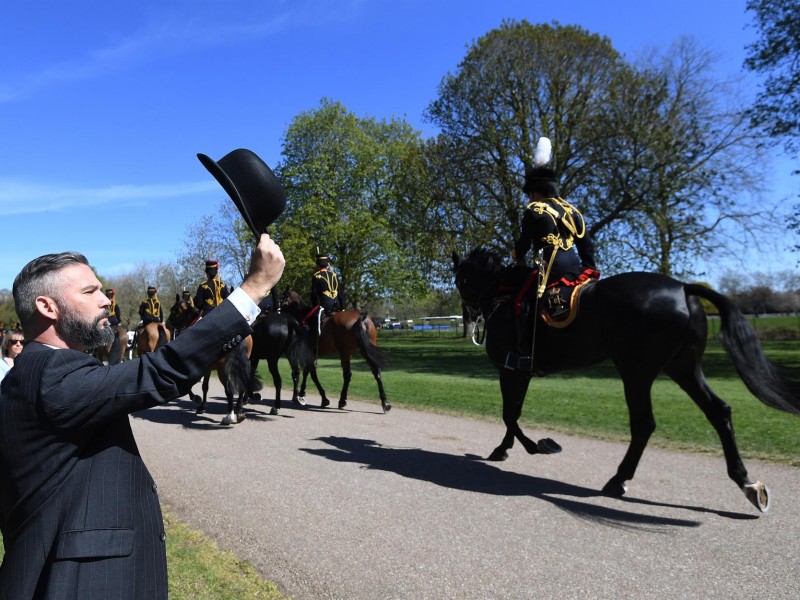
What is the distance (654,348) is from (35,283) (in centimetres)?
507

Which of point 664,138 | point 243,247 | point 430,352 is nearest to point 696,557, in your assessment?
point 664,138

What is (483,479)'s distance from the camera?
655cm

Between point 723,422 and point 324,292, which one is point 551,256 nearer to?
point 723,422

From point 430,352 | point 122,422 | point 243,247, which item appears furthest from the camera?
point 243,247

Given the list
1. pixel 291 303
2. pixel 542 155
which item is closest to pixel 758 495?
pixel 542 155

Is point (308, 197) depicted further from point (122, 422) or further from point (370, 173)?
point (122, 422)

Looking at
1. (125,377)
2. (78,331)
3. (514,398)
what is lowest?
(514,398)

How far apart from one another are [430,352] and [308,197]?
14860mm

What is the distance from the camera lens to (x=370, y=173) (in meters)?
40.9

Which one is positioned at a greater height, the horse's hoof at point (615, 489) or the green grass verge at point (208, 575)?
the horse's hoof at point (615, 489)

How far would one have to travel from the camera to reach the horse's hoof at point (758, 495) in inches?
205

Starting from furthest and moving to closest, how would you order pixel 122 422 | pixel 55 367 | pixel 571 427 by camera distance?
pixel 571 427 → pixel 122 422 → pixel 55 367

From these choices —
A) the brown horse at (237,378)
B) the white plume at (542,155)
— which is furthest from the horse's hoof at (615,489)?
the brown horse at (237,378)

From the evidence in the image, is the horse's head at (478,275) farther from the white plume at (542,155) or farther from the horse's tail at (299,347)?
the horse's tail at (299,347)
